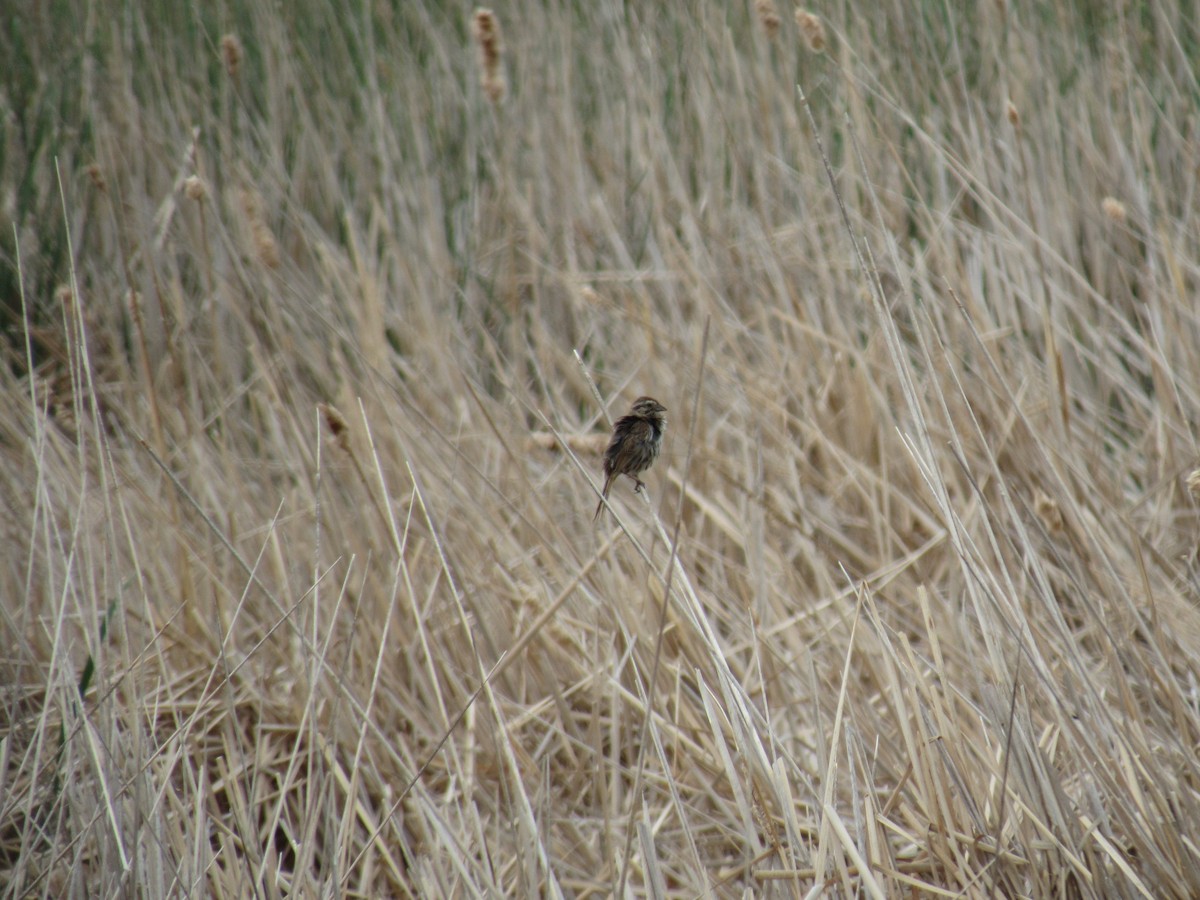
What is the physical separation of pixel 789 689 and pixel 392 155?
218cm

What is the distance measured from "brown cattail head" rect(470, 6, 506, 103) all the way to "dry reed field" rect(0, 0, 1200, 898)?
0.8 inches

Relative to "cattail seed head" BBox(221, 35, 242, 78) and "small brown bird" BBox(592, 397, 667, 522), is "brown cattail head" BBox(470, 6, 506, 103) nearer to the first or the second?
"cattail seed head" BBox(221, 35, 242, 78)

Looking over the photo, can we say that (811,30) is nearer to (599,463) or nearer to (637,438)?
(637,438)

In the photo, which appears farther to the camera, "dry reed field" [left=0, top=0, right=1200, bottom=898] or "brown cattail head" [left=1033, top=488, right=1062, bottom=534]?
"brown cattail head" [left=1033, top=488, right=1062, bottom=534]

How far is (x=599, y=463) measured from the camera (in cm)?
280

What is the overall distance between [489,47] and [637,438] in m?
1.07

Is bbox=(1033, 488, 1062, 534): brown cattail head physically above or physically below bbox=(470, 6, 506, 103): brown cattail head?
below

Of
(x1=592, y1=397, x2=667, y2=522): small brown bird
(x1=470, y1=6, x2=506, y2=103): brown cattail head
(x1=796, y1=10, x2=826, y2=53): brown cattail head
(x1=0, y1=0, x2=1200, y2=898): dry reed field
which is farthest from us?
(x1=470, y1=6, x2=506, y2=103): brown cattail head

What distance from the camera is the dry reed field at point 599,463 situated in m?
1.55

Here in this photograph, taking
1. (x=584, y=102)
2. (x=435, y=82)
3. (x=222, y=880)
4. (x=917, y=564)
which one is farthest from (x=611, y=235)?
(x=222, y=880)

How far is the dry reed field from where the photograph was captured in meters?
1.55

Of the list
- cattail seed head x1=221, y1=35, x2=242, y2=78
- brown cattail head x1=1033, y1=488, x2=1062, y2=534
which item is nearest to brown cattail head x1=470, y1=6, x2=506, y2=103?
cattail seed head x1=221, y1=35, x2=242, y2=78

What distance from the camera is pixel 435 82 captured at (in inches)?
144

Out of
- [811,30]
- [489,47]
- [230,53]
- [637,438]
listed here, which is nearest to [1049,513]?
[637,438]
